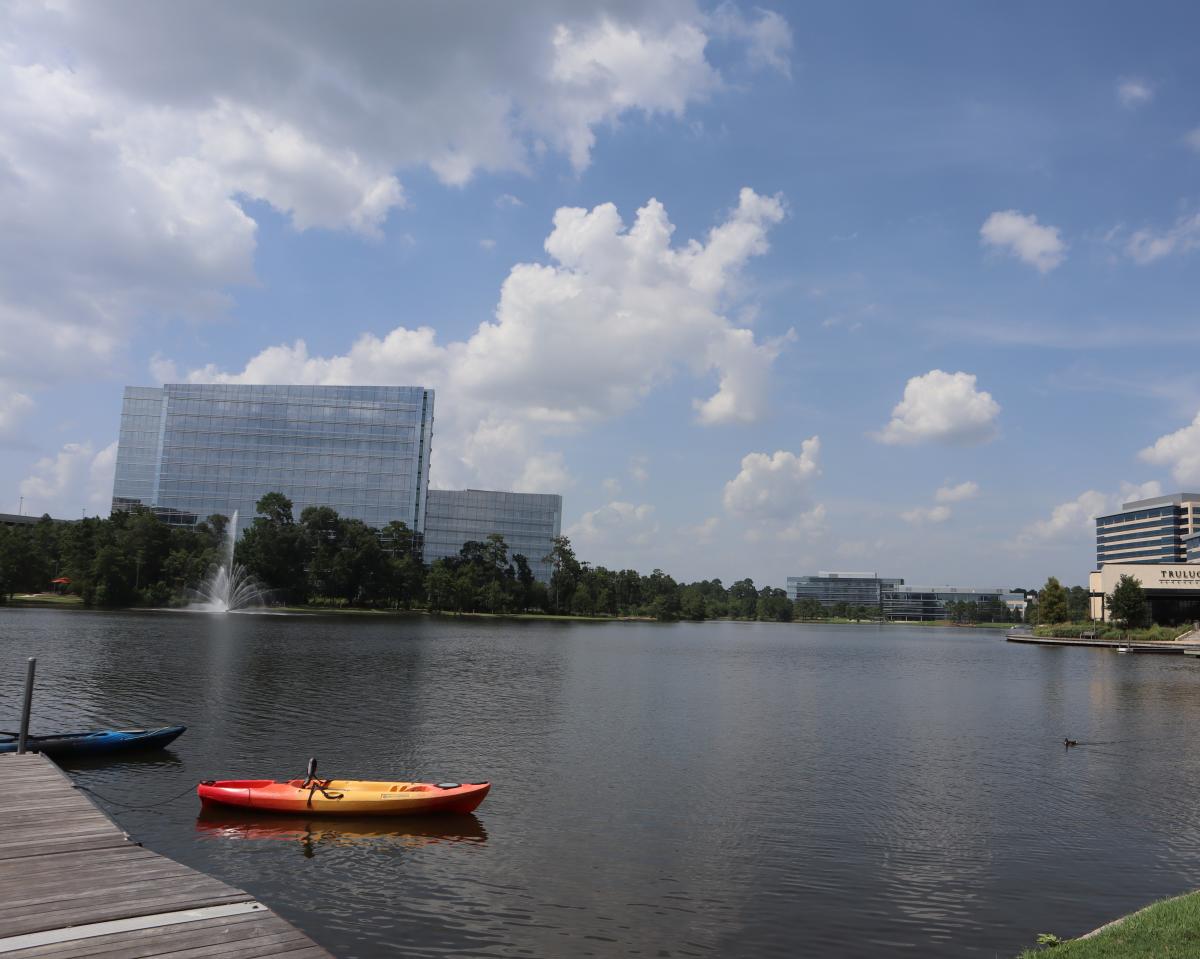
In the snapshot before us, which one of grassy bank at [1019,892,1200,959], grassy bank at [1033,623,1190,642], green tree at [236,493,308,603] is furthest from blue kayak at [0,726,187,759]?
grassy bank at [1033,623,1190,642]

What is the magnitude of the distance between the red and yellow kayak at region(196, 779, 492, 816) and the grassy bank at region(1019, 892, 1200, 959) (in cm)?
1542

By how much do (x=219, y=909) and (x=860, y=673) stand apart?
241ft

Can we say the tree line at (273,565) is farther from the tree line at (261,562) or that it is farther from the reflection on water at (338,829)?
the reflection on water at (338,829)

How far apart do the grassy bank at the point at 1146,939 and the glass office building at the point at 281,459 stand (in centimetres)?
18910

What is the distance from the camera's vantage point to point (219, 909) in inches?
484

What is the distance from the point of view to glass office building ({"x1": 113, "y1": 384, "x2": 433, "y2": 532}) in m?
194

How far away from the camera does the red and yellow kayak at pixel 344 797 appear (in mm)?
23734

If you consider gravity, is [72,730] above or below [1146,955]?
below

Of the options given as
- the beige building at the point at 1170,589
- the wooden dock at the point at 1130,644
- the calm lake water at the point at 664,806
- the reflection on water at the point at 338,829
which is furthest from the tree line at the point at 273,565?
the reflection on water at the point at 338,829

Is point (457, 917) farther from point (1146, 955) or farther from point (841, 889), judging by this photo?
point (1146, 955)

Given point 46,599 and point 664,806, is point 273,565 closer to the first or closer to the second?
point 46,599

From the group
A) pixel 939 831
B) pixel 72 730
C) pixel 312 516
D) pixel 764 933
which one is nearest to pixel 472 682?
pixel 72 730

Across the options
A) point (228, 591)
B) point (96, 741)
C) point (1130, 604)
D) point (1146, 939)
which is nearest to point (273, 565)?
point (228, 591)

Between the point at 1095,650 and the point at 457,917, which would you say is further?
the point at 1095,650
